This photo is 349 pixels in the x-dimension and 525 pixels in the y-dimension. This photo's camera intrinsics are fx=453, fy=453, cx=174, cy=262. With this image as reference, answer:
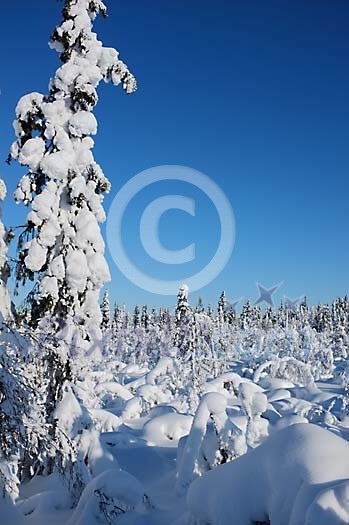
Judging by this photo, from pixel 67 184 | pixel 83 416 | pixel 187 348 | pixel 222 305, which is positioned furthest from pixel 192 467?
pixel 222 305

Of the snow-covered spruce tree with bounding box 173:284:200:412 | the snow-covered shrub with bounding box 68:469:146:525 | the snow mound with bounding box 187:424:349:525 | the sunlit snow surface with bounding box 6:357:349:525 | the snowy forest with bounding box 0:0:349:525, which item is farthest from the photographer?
the snow-covered spruce tree with bounding box 173:284:200:412

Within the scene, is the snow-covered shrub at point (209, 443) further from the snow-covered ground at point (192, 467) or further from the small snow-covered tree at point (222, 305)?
the small snow-covered tree at point (222, 305)

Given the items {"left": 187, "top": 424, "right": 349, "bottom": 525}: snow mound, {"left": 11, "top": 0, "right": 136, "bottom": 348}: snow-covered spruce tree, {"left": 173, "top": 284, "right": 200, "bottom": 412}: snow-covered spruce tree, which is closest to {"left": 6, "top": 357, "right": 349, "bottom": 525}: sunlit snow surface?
{"left": 187, "top": 424, "right": 349, "bottom": 525}: snow mound

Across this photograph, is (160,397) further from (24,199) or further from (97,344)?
(24,199)

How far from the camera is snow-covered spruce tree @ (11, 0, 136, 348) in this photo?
31.9ft

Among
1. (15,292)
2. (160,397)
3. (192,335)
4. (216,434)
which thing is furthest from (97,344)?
(192,335)

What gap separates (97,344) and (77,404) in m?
1.38

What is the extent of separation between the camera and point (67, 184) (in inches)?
403

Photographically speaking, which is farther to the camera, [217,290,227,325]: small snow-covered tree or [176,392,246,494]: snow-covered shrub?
[217,290,227,325]: small snow-covered tree

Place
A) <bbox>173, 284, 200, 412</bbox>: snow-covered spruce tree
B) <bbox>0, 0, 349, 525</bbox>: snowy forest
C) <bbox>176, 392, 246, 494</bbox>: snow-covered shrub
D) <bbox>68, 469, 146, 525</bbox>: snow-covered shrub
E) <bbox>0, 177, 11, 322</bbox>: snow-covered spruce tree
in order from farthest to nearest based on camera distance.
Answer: <bbox>173, 284, 200, 412</bbox>: snow-covered spruce tree < <bbox>0, 177, 11, 322</bbox>: snow-covered spruce tree < <bbox>176, 392, 246, 494</bbox>: snow-covered shrub < <bbox>68, 469, 146, 525</bbox>: snow-covered shrub < <bbox>0, 0, 349, 525</bbox>: snowy forest

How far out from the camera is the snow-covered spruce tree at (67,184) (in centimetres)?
973

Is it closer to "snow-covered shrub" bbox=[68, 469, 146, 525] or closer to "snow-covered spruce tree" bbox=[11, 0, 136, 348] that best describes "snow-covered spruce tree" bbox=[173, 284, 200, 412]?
"snow-covered spruce tree" bbox=[11, 0, 136, 348]

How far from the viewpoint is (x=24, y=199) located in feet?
32.4

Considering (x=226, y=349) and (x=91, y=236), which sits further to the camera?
(x=226, y=349)
